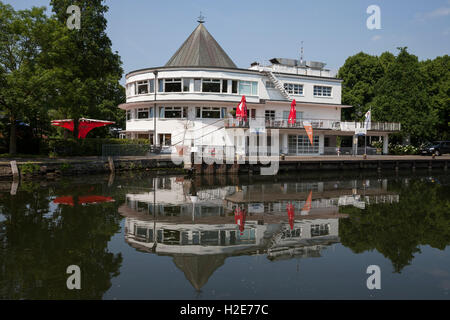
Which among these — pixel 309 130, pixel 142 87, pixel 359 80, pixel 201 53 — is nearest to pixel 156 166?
pixel 142 87

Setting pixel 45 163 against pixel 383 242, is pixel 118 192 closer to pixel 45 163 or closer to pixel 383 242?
pixel 45 163

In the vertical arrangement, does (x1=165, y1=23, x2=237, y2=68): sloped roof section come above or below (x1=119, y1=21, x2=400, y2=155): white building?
above

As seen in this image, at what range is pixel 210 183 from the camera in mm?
25938

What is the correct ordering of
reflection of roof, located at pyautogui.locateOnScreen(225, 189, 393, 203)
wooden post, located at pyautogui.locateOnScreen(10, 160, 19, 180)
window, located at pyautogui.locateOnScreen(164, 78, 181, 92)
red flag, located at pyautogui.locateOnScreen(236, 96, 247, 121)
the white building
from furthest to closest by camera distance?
window, located at pyautogui.locateOnScreen(164, 78, 181, 92), the white building, red flag, located at pyautogui.locateOnScreen(236, 96, 247, 121), wooden post, located at pyautogui.locateOnScreen(10, 160, 19, 180), reflection of roof, located at pyautogui.locateOnScreen(225, 189, 393, 203)

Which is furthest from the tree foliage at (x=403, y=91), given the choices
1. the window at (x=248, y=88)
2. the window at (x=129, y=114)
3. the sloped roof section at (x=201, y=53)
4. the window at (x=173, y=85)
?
the window at (x=129, y=114)

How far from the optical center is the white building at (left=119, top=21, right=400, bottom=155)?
1531 inches

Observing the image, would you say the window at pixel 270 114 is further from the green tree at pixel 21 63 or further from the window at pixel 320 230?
the window at pixel 320 230

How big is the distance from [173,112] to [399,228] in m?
29.3

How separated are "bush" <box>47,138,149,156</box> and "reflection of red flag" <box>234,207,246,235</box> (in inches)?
815

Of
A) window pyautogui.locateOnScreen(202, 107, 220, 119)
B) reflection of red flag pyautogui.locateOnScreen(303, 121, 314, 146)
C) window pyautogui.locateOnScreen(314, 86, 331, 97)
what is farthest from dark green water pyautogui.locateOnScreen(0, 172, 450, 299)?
window pyautogui.locateOnScreen(314, 86, 331, 97)

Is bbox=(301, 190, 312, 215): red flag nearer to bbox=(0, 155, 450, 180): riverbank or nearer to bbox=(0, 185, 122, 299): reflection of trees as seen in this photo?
bbox=(0, 185, 122, 299): reflection of trees

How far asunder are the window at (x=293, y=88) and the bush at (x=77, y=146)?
18597mm

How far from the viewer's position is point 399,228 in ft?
45.3

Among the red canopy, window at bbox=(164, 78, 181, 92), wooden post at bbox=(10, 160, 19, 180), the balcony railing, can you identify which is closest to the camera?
wooden post at bbox=(10, 160, 19, 180)
